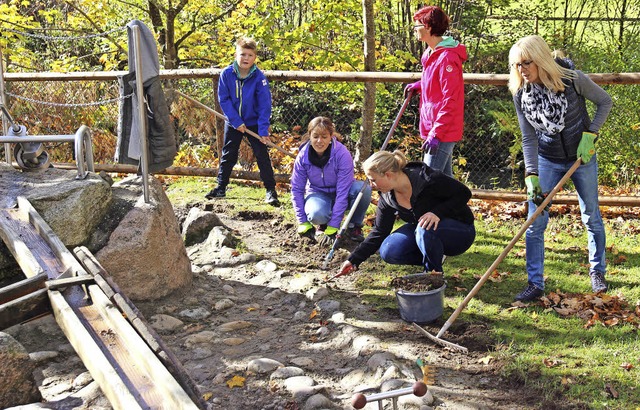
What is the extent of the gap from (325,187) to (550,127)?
2.34 meters

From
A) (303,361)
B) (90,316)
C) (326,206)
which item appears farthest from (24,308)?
(326,206)

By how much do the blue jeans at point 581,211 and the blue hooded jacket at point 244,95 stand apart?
348 centimetres

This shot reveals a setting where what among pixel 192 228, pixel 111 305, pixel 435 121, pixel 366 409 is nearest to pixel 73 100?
pixel 192 228

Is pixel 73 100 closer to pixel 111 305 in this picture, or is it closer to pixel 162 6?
pixel 162 6

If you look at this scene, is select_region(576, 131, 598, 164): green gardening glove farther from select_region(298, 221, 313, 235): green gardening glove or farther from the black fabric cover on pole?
the black fabric cover on pole

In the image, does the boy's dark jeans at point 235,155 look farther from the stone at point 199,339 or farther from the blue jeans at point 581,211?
the blue jeans at point 581,211

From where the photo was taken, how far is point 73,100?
35.6 ft

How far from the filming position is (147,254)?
17.6 ft

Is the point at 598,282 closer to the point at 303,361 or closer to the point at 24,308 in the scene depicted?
the point at 303,361

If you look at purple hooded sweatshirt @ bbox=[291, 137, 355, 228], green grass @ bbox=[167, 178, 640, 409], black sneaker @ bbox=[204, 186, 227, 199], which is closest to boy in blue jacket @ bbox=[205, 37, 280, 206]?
black sneaker @ bbox=[204, 186, 227, 199]

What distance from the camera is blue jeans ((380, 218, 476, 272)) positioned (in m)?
4.99

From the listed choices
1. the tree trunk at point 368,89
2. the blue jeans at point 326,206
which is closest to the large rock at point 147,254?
the blue jeans at point 326,206

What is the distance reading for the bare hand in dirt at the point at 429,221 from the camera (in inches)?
194

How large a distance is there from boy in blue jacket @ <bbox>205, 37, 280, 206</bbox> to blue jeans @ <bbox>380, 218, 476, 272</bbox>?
9.34 feet
